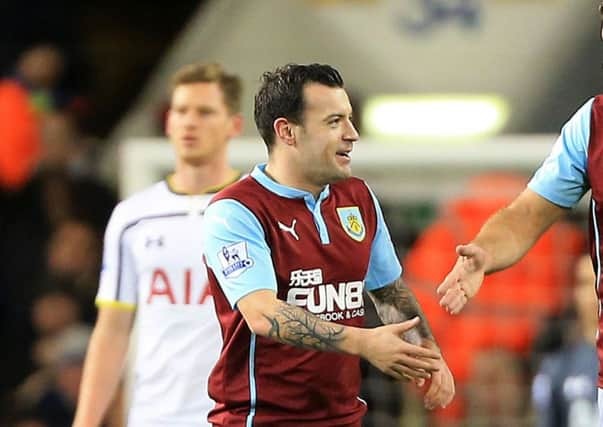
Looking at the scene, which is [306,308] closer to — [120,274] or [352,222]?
[352,222]

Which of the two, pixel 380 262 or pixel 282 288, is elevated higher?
pixel 380 262

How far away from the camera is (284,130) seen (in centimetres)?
539

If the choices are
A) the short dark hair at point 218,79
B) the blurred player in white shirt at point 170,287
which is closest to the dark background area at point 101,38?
the short dark hair at point 218,79

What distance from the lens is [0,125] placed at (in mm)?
10727

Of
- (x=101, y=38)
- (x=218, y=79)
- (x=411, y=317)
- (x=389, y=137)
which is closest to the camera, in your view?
(x=411, y=317)

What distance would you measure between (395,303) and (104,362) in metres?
1.33

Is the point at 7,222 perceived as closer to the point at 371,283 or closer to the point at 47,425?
the point at 47,425

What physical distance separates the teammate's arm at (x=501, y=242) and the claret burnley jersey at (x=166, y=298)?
4.43 ft

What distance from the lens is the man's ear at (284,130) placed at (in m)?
5.38

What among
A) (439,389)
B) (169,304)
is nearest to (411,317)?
(439,389)

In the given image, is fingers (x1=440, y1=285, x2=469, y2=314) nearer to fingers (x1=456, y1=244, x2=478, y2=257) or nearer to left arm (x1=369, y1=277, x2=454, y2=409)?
fingers (x1=456, y1=244, x2=478, y2=257)

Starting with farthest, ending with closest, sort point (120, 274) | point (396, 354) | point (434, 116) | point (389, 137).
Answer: point (389, 137) → point (434, 116) → point (120, 274) → point (396, 354)

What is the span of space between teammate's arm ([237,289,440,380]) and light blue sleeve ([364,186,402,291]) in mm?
513

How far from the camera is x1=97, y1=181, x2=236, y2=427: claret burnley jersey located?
6355mm
